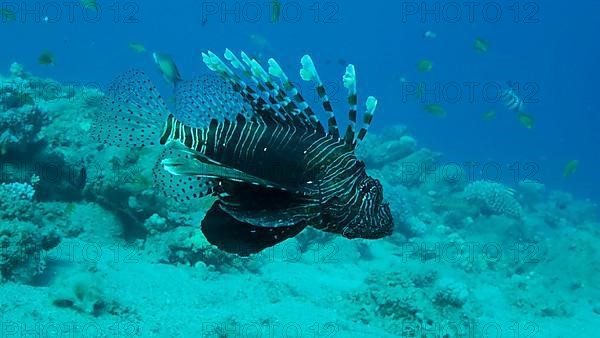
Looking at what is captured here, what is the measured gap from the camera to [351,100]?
8.77 feet

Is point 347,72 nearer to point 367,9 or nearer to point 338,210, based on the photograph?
point 338,210

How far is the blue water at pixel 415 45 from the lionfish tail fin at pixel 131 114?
217ft

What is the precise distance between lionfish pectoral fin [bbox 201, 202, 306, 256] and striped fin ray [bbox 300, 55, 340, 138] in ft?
2.13

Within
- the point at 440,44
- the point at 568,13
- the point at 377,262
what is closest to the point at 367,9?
the point at 440,44

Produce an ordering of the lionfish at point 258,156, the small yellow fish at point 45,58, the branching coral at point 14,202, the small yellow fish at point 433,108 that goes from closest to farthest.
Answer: the lionfish at point 258,156
the branching coral at point 14,202
the small yellow fish at point 45,58
the small yellow fish at point 433,108

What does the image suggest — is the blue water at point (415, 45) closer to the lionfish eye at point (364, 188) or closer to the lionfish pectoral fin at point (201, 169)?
the lionfish eye at point (364, 188)

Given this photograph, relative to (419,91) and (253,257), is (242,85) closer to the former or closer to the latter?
(253,257)

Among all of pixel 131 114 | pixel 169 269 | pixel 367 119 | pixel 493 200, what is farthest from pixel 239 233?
pixel 493 200

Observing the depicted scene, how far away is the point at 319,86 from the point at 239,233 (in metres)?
0.93

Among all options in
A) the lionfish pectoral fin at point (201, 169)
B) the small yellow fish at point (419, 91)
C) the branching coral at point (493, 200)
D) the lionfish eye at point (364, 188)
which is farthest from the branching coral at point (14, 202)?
the branching coral at point (493, 200)

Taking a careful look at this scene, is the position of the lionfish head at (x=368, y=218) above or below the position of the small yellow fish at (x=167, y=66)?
below

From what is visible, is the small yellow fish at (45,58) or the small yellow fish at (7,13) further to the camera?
the small yellow fish at (7,13)

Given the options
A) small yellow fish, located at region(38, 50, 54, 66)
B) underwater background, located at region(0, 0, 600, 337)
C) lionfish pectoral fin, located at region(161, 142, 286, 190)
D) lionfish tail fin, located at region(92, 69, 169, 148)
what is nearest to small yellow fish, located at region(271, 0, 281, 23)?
underwater background, located at region(0, 0, 600, 337)

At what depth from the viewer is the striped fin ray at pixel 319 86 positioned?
2598 mm
